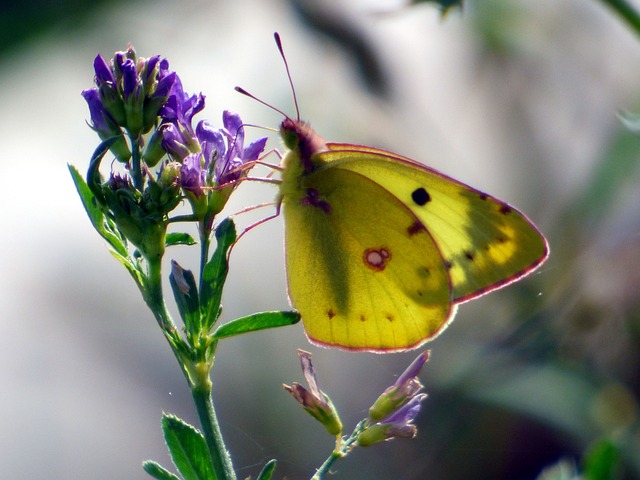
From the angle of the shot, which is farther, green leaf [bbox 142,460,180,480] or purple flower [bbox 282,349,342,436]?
purple flower [bbox 282,349,342,436]

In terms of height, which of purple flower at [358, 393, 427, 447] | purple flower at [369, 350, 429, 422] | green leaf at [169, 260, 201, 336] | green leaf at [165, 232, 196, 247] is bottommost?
purple flower at [358, 393, 427, 447]

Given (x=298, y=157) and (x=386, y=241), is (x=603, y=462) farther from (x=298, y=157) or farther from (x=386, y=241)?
(x=298, y=157)

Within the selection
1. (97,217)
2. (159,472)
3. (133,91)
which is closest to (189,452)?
(159,472)

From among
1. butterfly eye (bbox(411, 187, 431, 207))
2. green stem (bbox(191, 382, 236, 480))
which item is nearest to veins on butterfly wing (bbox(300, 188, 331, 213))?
butterfly eye (bbox(411, 187, 431, 207))

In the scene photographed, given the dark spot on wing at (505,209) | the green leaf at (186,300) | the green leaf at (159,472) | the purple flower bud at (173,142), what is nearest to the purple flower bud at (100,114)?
the purple flower bud at (173,142)

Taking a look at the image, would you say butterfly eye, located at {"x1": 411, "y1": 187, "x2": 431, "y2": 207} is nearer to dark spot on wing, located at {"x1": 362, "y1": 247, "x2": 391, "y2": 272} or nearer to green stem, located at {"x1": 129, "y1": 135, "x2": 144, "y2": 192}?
dark spot on wing, located at {"x1": 362, "y1": 247, "x2": 391, "y2": 272}

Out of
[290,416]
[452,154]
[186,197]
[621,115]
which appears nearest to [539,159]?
[452,154]

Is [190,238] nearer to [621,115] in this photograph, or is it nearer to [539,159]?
[621,115]
